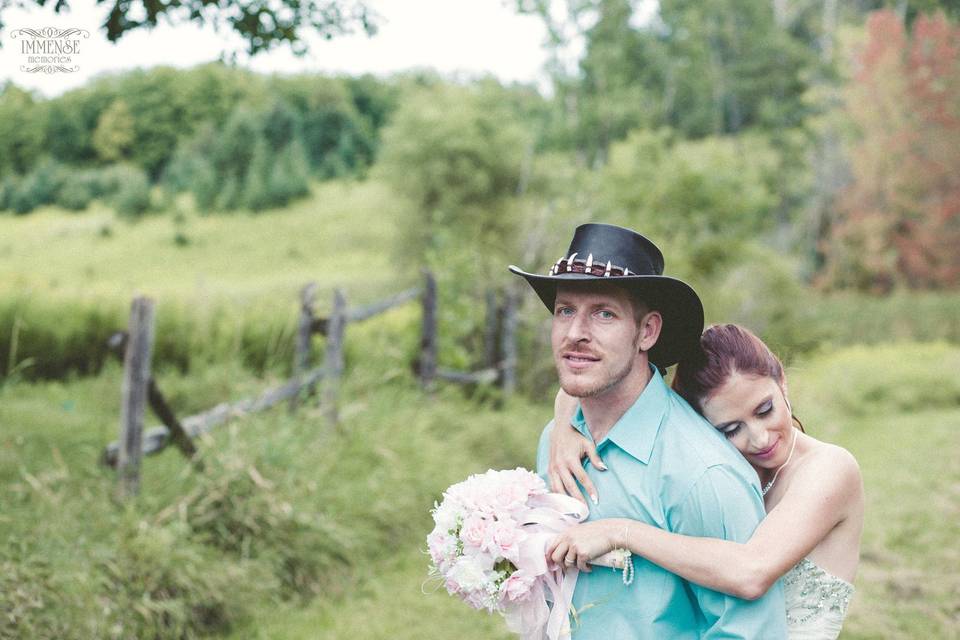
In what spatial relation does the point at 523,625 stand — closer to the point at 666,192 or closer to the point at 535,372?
the point at 535,372

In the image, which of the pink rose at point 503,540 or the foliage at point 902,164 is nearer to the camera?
the pink rose at point 503,540

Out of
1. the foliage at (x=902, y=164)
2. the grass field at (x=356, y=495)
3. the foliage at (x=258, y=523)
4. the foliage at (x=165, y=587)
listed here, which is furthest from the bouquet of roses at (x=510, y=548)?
the foliage at (x=902, y=164)

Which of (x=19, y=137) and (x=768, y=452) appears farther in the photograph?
(x=19, y=137)

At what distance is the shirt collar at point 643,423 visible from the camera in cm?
228

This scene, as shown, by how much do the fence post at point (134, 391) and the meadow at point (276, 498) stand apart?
0.53 feet

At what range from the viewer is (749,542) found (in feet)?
6.92

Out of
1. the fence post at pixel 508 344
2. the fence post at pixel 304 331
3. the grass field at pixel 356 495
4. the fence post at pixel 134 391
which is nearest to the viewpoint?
the grass field at pixel 356 495

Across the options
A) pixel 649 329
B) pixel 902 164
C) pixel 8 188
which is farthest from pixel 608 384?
pixel 902 164

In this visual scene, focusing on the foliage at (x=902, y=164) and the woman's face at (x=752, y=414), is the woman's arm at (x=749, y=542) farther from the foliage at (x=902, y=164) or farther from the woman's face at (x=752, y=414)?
the foliage at (x=902, y=164)

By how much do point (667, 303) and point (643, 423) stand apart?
329 mm

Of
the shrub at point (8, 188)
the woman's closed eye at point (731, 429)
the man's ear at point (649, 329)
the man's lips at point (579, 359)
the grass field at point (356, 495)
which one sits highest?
the man's ear at point (649, 329)

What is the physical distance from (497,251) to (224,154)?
7764 mm

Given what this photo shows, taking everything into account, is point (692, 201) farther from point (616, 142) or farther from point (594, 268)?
point (594, 268)

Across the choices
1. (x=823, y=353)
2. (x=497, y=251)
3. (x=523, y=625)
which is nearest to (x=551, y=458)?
(x=523, y=625)
